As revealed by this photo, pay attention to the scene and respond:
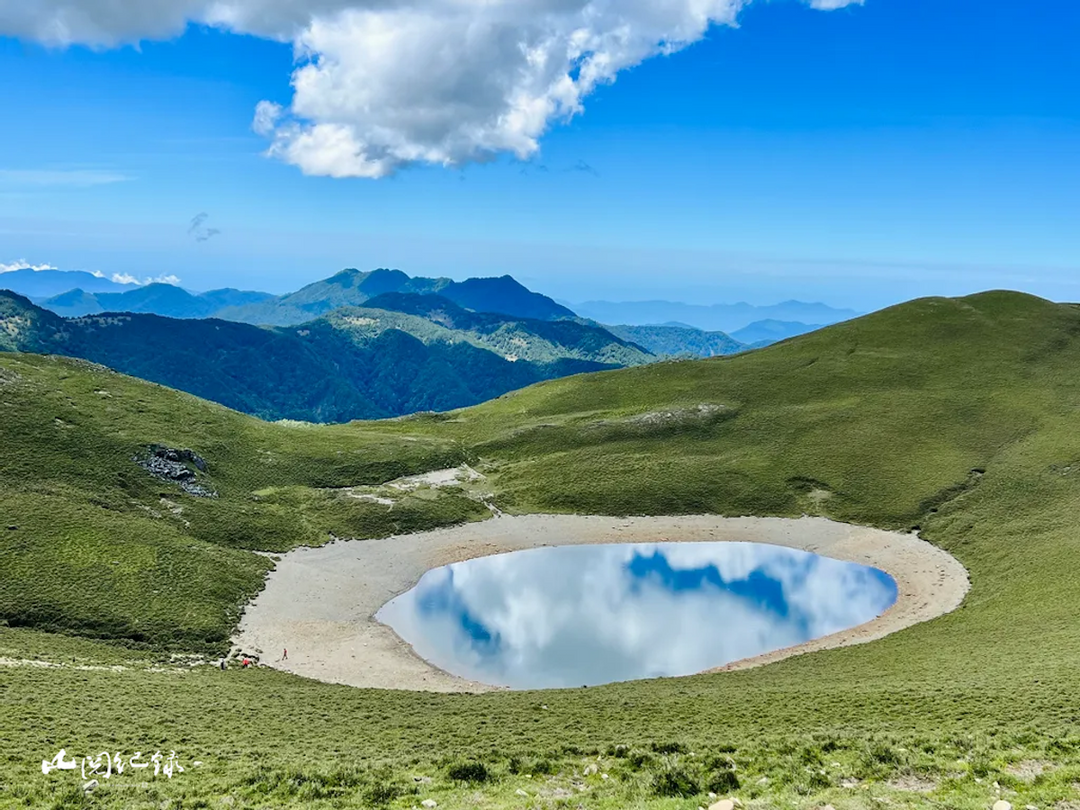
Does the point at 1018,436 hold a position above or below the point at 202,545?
above

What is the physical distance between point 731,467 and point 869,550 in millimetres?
25849

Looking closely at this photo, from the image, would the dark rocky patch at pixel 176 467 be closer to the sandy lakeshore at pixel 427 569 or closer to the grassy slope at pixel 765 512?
the grassy slope at pixel 765 512

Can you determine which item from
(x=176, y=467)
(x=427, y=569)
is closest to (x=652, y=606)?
(x=427, y=569)

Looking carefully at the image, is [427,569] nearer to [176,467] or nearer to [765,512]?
[176,467]

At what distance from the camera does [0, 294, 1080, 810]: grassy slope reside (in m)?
23.8

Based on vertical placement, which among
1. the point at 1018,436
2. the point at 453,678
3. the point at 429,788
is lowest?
the point at 453,678

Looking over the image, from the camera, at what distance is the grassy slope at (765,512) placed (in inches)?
938

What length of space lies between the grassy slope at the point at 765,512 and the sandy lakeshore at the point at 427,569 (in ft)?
12.1

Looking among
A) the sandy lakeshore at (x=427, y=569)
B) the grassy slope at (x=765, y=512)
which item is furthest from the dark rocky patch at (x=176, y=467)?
the sandy lakeshore at (x=427, y=569)

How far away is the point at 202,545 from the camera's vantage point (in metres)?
69.1

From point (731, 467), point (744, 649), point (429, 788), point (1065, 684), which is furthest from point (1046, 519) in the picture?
point (429, 788)

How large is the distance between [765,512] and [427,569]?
47.7 meters

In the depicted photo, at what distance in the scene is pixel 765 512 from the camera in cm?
9225

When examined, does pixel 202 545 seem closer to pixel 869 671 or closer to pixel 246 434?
pixel 246 434
